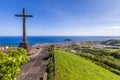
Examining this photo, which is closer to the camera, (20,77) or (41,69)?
(20,77)

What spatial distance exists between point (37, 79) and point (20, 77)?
5.13 feet

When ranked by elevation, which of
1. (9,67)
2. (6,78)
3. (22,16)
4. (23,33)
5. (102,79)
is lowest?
(102,79)

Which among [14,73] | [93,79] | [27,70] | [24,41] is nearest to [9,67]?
[14,73]

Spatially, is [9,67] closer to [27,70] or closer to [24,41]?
[27,70]

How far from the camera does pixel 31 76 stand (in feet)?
36.4

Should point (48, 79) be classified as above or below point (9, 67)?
below

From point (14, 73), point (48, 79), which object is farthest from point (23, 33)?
point (14, 73)

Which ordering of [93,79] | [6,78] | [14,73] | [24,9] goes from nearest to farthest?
[6,78], [14,73], [93,79], [24,9]

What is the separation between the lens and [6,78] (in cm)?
653

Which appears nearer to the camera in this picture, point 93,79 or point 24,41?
point 93,79

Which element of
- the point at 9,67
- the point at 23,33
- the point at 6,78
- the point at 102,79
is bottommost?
the point at 102,79

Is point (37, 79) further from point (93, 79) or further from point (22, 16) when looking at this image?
point (22, 16)

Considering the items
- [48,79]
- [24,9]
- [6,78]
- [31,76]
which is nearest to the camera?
[6,78]

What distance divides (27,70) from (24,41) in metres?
9.51
